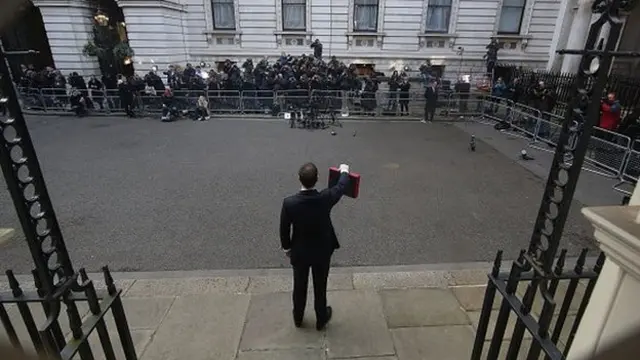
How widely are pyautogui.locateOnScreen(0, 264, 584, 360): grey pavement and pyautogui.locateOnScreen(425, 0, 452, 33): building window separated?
19718 mm

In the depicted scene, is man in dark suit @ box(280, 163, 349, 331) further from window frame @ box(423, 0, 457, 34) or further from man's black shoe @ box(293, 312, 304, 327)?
window frame @ box(423, 0, 457, 34)

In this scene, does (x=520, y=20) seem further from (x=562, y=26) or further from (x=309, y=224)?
(x=309, y=224)

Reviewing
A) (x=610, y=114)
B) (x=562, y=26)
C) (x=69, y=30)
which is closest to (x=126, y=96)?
(x=69, y=30)

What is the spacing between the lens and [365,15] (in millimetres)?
20719

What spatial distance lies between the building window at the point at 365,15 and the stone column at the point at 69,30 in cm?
1434

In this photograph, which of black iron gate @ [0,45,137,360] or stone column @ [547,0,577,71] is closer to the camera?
black iron gate @ [0,45,137,360]

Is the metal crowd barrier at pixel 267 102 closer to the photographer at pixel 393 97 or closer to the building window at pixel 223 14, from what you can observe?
the photographer at pixel 393 97

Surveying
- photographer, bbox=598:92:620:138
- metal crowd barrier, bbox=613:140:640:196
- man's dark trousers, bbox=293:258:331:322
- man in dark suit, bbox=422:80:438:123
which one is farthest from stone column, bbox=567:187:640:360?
man in dark suit, bbox=422:80:438:123

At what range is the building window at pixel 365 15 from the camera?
20.5 metres

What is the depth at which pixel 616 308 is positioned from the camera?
5.69 ft

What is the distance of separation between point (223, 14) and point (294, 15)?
4.15 metres

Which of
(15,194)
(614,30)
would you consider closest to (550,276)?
(614,30)

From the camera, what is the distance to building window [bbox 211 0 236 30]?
20.6 metres

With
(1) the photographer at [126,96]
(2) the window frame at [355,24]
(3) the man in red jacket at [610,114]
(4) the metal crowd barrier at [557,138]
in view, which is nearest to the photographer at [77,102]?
(1) the photographer at [126,96]
